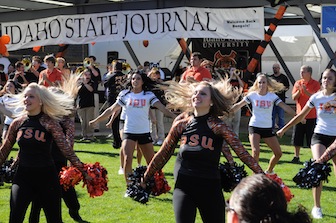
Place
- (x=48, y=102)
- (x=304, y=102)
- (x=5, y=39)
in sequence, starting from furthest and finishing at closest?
(x=5, y=39) → (x=304, y=102) → (x=48, y=102)

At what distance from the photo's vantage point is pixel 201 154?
16.5 ft

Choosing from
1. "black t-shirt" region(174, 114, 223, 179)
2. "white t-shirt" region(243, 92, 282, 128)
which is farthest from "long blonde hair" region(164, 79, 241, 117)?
"white t-shirt" region(243, 92, 282, 128)

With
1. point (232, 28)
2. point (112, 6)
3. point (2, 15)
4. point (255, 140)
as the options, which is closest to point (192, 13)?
point (232, 28)

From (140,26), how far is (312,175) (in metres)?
10.4

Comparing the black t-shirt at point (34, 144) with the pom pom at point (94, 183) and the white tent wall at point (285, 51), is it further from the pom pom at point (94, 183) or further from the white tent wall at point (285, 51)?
the white tent wall at point (285, 51)

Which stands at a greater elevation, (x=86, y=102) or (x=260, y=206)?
(x=260, y=206)

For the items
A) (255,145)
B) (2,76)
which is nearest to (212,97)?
(255,145)

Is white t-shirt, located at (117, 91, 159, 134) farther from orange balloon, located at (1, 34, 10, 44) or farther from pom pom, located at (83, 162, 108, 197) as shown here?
orange balloon, located at (1, 34, 10, 44)

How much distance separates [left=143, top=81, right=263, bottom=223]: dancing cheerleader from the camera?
195 inches

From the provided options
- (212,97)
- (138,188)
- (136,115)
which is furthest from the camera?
(136,115)

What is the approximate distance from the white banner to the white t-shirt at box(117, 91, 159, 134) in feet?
20.2

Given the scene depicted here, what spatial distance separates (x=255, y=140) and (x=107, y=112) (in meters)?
2.43

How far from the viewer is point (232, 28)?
14.6 m

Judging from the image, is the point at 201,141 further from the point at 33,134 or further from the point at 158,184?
the point at 33,134
